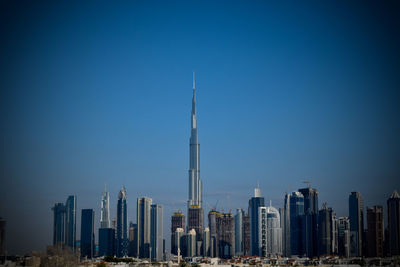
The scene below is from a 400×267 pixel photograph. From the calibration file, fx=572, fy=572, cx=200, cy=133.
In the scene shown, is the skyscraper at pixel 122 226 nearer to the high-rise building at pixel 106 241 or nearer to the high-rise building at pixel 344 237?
the high-rise building at pixel 106 241

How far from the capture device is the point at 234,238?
299 ft

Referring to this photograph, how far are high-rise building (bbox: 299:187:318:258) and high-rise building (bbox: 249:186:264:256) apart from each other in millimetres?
10729

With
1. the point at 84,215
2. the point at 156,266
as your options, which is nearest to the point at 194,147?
the point at 84,215

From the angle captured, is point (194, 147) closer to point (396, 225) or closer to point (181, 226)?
point (181, 226)

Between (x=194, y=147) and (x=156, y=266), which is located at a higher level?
(x=194, y=147)

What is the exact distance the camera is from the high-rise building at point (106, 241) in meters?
76.5

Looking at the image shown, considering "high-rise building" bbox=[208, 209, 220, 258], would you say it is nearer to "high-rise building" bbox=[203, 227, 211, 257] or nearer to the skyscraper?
"high-rise building" bbox=[203, 227, 211, 257]

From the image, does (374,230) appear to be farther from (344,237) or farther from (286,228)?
(286,228)

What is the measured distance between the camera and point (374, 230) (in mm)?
66688

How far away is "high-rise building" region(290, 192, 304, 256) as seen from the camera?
7700cm

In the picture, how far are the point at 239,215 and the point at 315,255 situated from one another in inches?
869

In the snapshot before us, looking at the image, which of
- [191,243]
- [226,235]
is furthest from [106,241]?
[226,235]

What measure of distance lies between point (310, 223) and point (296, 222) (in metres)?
3.75

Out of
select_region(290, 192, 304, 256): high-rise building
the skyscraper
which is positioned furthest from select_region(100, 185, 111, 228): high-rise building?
select_region(290, 192, 304, 256): high-rise building
